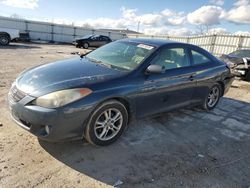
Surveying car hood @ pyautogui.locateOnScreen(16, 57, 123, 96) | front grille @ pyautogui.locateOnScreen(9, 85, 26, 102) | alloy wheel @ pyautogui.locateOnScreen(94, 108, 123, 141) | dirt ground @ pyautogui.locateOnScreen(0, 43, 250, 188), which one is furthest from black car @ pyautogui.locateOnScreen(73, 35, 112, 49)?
alloy wheel @ pyautogui.locateOnScreen(94, 108, 123, 141)

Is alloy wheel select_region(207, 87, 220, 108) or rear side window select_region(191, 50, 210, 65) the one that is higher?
rear side window select_region(191, 50, 210, 65)

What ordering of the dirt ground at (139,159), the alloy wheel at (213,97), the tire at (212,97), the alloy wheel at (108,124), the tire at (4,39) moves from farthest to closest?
the tire at (4,39)
the alloy wheel at (213,97)
the tire at (212,97)
the alloy wheel at (108,124)
the dirt ground at (139,159)

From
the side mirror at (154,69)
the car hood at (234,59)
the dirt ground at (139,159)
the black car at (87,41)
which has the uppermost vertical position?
the side mirror at (154,69)

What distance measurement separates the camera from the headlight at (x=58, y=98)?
3061 mm

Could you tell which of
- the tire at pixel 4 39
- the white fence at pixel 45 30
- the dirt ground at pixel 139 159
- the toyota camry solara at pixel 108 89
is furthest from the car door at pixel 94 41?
the dirt ground at pixel 139 159

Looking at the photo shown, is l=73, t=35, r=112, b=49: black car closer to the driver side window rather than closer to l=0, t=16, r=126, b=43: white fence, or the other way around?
l=0, t=16, r=126, b=43: white fence

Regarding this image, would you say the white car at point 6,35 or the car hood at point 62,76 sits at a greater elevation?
the car hood at point 62,76

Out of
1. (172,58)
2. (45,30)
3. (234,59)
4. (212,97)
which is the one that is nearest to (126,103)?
(172,58)

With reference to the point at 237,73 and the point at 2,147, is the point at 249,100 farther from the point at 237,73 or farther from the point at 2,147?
the point at 2,147

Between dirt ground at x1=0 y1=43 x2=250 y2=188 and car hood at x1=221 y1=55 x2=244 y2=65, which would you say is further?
car hood at x1=221 y1=55 x2=244 y2=65

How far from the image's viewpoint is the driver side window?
14.0 ft

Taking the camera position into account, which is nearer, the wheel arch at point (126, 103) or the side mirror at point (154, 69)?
the wheel arch at point (126, 103)

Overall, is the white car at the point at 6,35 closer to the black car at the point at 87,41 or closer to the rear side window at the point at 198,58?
the black car at the point at 87,41

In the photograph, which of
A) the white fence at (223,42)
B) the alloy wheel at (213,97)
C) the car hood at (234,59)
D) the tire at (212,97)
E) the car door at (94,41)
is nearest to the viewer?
the tire at (212,97)
